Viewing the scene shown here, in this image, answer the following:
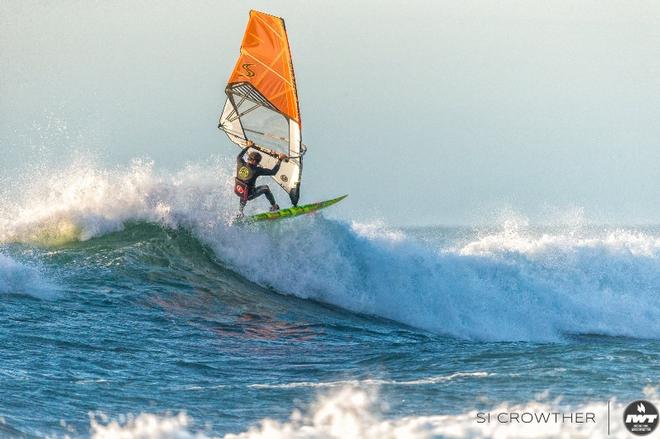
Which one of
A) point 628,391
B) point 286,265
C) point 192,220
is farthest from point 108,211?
point 628,391

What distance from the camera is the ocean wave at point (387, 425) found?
686 cm

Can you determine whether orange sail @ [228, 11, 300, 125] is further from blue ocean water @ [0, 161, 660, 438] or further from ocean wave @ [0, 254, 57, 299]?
ocean wave @ [0, 254, 57, 299]

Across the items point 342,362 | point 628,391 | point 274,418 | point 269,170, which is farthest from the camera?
point 269,170

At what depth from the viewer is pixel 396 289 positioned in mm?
16344

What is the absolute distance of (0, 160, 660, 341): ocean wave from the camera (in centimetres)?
1602

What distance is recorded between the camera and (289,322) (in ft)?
44.3

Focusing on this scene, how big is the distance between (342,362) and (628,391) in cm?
333

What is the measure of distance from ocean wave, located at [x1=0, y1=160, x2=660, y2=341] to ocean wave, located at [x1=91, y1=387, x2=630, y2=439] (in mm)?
7853

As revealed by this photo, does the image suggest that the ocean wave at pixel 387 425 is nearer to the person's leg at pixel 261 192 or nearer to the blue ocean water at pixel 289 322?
the blue ocean water at pixel 289 322

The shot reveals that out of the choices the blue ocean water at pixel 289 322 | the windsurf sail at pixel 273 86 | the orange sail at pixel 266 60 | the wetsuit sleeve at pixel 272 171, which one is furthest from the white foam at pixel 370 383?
the orange sail at pixel 266 60

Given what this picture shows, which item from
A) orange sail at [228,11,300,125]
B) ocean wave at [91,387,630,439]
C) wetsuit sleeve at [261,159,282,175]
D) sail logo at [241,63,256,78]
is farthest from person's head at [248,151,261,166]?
ocean wave at [91,387,630,439]

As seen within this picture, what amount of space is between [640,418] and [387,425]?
6.82 ft

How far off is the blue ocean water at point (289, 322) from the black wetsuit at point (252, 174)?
3.26 feet

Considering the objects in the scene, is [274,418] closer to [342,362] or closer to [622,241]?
[342,362]
